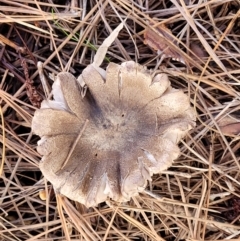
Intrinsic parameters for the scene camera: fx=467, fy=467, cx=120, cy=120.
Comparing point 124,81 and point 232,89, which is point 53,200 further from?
point 232,89

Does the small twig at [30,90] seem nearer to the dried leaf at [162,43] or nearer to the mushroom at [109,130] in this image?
the mushroom at [109,130]

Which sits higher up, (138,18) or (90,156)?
(138,18)

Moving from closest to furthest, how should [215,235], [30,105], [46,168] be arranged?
[46,168] < [30,105] < [215,235]

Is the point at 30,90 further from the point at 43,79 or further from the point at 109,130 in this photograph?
the point at 109,130

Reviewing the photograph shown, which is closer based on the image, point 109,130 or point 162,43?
point 109,130

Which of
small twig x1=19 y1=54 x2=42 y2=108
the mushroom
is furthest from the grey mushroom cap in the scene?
small twig x1=19 y1=54 x2=42 y2=108

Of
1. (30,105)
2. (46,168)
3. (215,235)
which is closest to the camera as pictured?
(46,168)

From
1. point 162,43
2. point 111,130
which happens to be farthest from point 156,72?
point 111,130

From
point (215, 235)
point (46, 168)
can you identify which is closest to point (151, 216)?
point (215, 235)

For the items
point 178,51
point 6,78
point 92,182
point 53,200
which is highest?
point 178,51
